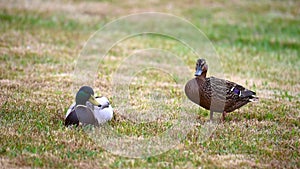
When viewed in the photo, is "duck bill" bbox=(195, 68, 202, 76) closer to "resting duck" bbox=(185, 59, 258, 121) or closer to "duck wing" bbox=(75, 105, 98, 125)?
"resting duck" bbox=(185, 59, 258, 121)

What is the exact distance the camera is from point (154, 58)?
12000 mm

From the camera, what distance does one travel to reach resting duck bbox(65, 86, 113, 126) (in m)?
6.65

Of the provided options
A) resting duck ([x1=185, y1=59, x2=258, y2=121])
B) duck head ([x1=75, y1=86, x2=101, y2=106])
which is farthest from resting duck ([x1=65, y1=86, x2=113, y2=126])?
resting duck ([x1=185, y1=59, x2=258, y2=121])

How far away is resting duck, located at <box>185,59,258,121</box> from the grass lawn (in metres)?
0.25

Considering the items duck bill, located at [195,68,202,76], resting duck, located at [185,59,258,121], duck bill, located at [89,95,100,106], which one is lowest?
duck bill, located at [89,95,100,106]

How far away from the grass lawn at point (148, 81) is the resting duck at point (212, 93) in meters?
0.25

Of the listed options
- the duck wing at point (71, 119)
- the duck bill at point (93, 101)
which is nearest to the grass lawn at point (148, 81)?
the duck wing at point (71, 119)

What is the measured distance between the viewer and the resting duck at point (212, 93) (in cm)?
704

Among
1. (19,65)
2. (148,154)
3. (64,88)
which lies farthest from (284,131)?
(19,65)

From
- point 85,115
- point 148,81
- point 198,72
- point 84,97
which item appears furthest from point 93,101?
point 148,81

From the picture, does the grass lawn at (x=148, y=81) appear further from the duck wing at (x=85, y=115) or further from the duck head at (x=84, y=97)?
the duck head at (x=84, y=97)

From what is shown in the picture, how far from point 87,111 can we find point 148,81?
323 centimetres

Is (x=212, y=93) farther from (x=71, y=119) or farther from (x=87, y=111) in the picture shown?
(x=71, y=119)

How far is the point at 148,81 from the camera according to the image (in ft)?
32.2
